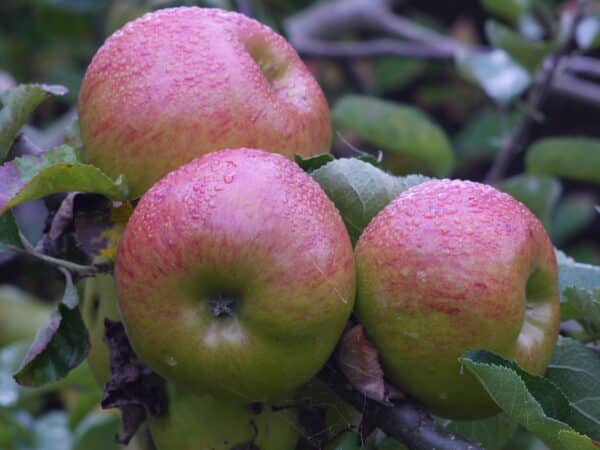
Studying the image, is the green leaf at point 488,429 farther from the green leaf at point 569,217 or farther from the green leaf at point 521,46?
the green leaf at point 569,217

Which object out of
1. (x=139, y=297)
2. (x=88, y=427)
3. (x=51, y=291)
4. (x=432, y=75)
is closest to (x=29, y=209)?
(x=51, y=291)

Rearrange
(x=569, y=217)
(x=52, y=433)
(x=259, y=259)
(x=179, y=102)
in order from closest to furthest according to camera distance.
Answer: (x=259, y=259), (x=179, y=102), (x=52, y=433), (x=569, y=217)

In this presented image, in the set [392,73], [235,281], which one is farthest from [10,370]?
[392,73]

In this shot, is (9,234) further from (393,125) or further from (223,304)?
(393,125)

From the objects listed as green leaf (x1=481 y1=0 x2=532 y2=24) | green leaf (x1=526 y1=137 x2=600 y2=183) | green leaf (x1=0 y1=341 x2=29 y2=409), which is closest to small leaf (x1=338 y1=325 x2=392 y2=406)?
green leaf (x1=0 y1=341 x2=29 y2=409)

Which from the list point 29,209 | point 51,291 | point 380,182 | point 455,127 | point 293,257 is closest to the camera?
point 293,257

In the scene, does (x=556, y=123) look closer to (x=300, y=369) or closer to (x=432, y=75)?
(x=432, y=75)

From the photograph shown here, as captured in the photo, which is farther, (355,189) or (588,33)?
(588,33)
